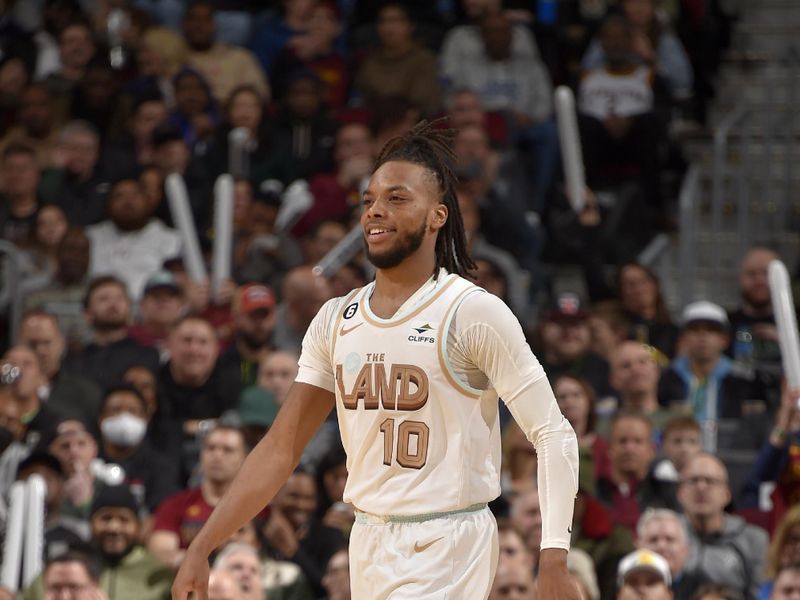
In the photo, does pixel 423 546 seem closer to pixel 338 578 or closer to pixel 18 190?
pixel 338 578

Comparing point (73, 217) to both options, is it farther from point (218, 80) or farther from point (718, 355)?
A: point (718, 355)

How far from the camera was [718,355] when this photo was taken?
10148mm

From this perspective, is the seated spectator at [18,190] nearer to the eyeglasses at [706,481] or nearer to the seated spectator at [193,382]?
the seated spectator at [193,382]

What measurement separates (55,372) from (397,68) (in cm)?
406

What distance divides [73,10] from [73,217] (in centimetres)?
306

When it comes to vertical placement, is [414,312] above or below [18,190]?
below

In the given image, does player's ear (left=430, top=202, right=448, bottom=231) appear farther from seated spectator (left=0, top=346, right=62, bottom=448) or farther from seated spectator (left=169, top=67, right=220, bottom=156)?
seated spectator (left=169, top=67, right=220, bottom=156)

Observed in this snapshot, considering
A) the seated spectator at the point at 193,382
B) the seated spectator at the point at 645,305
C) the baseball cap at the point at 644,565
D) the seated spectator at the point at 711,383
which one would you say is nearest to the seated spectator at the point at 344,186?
the seated spectator at the point at 193,382

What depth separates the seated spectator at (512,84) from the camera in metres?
12.6

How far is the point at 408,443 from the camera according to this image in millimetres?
4762

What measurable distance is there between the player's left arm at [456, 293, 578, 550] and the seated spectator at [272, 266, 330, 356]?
5.51 metres

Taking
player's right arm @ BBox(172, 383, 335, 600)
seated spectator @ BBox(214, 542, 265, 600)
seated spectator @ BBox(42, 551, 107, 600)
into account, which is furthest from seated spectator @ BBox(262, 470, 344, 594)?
player's right arm @ BBox(172, 383, 335, 600)

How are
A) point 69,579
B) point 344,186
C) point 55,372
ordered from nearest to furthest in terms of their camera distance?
point 69,579 < point 55,372 < point 344,186

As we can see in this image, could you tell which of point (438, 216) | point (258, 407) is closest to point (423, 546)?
point (438, 216)
